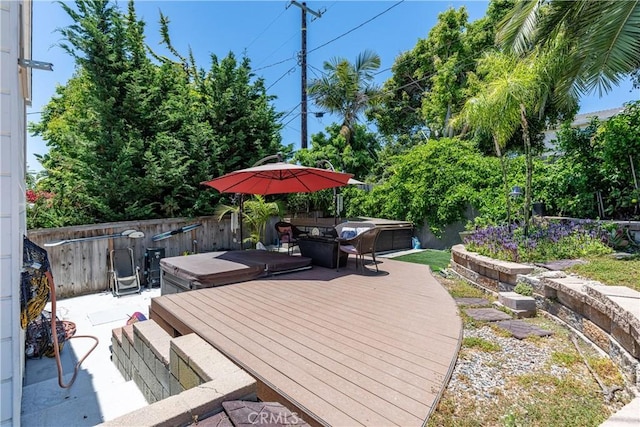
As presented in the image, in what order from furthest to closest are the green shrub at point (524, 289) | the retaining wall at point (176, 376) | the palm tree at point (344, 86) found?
1. the palm tree at point (344, 86)
2. the green shrub at point (524, 289)
3. the retaining wall at point (176, 376)

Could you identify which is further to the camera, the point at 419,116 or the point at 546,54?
the point at 419,116

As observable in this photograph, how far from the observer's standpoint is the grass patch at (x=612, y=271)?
317 cm

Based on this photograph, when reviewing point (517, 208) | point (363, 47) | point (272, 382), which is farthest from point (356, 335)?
point (363, 47)

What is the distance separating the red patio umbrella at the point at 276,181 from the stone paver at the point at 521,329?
3.23 metres

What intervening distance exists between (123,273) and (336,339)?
19.5 feet

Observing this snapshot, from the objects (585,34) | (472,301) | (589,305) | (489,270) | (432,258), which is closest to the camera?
(589,305)

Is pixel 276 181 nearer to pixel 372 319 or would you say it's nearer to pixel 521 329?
pixel 372 319

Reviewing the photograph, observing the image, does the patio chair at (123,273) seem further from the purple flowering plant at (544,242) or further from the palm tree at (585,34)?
the palm tree at (585,34)

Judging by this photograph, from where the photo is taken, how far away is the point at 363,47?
47.3ft

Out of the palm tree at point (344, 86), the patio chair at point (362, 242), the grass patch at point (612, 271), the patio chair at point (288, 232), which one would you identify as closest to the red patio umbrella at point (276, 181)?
Answer: the patio chair at point (362, 242)

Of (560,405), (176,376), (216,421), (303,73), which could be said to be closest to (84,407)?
(176,376)

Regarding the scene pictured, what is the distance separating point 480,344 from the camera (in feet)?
9.16

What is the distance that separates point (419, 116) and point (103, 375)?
17822mm

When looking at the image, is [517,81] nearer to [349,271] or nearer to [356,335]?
[349,271]
